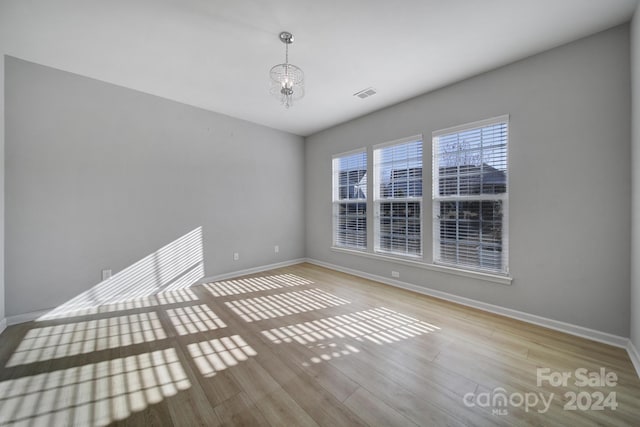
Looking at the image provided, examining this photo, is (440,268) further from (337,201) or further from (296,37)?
(296,37)

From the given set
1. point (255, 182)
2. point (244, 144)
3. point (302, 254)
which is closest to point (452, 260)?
point (302, 254)

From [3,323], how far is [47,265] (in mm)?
627

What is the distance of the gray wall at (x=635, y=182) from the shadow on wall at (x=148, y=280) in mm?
5015

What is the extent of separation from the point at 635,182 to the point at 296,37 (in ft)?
10.6

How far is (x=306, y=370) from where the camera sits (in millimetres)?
1850

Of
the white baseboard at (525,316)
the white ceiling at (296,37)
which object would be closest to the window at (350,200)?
the white baseboard at (525,316)

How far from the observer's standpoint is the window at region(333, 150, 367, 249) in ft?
14.5

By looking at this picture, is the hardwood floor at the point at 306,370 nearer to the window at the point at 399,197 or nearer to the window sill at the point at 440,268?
the window sill at the point at 440,268

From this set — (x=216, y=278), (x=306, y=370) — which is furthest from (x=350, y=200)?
(x=306, y=370)

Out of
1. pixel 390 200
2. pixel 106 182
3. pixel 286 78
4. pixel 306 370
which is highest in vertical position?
pixel 286 78

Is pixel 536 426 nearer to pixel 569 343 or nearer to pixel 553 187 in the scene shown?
pixel 569 343

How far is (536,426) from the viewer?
1354mm

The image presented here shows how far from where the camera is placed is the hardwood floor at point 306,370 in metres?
1.45

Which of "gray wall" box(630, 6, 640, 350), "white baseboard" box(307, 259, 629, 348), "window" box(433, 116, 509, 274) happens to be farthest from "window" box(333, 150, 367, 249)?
"gray wall" box(630, 6, 640, 350)
